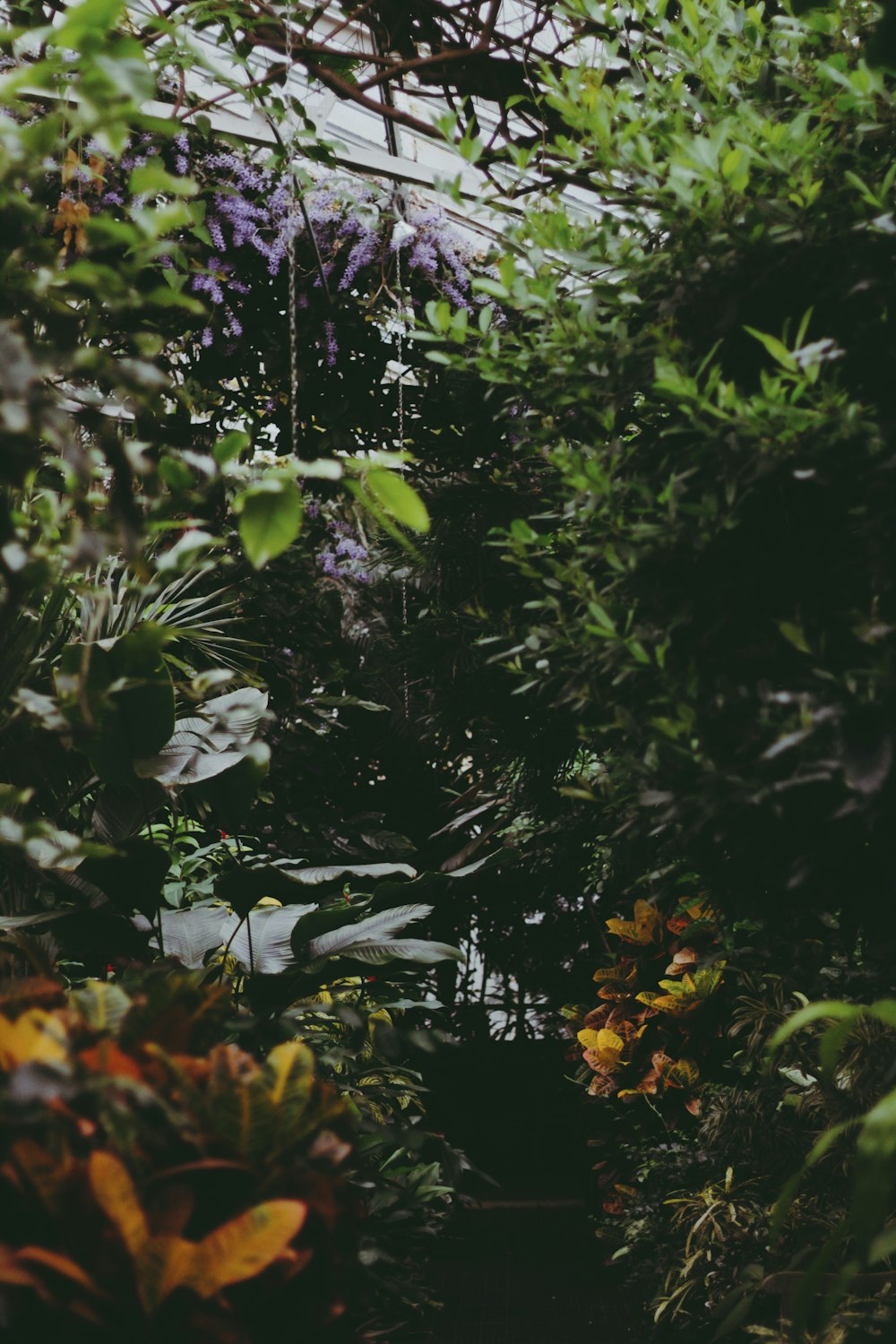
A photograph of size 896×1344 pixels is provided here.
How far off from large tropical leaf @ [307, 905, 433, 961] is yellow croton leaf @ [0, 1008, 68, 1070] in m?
0.87

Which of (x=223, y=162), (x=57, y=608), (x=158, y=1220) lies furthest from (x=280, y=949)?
(x=223, y=162)

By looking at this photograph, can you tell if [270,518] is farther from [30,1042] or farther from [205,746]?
[205,746]

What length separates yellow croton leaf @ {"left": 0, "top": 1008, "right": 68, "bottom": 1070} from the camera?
771 millimetres

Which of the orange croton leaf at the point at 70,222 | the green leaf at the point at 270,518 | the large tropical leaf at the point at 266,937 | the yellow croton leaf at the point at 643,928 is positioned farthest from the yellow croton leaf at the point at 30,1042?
the yellow croton leaf at the point at 643,928

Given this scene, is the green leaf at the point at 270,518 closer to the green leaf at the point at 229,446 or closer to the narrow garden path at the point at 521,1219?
the green leaf at the point at 229,446

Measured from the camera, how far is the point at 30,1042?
0.79 meters

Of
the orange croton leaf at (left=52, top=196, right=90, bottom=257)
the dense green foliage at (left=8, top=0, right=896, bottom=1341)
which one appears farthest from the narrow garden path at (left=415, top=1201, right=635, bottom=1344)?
the orange croton leaf at (left=52, top=196, right=90, bottom=257)

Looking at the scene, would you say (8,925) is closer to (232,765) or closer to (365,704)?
(232,765)

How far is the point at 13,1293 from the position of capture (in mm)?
727

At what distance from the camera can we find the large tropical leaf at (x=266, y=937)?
1.69 meters

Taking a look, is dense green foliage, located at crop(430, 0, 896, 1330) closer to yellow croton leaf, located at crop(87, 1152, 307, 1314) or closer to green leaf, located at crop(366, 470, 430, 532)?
green leaf, located at crop(366, 470, 430, 532)

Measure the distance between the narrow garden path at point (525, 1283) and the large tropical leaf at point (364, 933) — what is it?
0.90 metres

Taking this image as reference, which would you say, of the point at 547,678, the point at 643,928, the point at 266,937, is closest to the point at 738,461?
the point at 547,678

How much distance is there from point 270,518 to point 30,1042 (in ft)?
1.52
